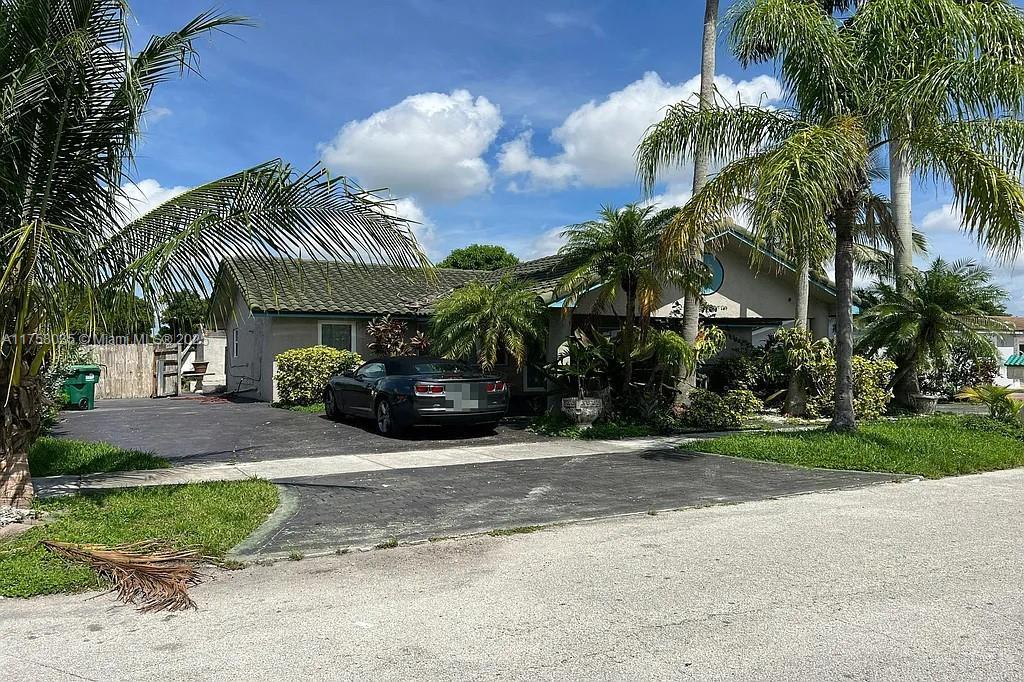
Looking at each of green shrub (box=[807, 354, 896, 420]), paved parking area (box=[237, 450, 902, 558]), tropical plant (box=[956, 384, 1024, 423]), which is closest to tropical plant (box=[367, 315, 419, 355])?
green shrub (box=[807, 354, 896, 420])

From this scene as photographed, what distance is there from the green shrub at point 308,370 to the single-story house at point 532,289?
1053 mm

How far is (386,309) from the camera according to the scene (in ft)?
69.9

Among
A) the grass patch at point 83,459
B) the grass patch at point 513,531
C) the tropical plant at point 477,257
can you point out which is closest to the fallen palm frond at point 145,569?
the grass patch at point 513,531

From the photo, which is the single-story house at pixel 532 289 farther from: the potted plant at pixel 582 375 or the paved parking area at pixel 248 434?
the paved parking area at pixel 248 434

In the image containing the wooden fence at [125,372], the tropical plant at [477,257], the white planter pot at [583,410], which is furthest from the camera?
the tropical plant at [477,257]

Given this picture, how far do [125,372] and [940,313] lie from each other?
22.8m

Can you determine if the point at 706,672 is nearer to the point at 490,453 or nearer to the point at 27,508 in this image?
the point at 27,508

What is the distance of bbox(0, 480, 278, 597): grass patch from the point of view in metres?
5.70

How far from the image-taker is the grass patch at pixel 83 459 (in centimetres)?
1000

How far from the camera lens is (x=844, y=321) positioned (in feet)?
42.8

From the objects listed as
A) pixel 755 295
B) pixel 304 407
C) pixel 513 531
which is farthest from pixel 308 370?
pixel 513 531

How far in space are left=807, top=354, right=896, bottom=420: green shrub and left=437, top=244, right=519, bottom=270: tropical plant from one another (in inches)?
1423

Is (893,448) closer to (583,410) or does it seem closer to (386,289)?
(583,410)

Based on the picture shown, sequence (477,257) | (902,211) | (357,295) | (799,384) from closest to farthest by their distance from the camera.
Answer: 1. (799,384)
2. (902,211)
3. (357,295)
4. (477,257)
